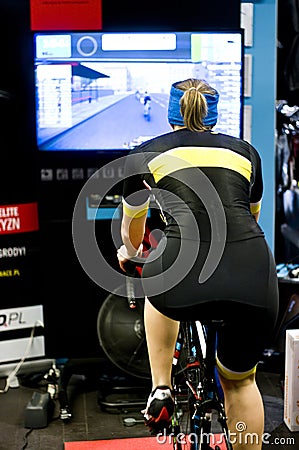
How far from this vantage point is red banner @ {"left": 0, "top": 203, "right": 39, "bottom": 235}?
4254 mm

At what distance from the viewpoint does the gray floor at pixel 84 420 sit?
146 inches

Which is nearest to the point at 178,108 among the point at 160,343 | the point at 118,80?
the point at 160,343

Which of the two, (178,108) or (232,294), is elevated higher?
(178,108)

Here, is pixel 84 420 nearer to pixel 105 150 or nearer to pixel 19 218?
pixel 19 218

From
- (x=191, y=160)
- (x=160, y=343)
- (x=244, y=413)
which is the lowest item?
(x=244, y=413)

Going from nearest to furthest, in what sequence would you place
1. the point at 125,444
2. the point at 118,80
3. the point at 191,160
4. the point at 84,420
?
the point at 191,160, the point at 125,444, the point at 84,420, the point at 118,80

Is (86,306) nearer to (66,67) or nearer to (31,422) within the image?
(31,422)

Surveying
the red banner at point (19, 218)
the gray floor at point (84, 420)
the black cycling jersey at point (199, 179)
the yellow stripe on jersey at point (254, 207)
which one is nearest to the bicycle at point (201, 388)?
the black cycling jersey at point (199, 179)

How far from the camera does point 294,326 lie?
427 centimetres

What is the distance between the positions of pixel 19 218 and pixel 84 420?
1.11m

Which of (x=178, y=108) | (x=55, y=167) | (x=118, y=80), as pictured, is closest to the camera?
(x=178, y=108)

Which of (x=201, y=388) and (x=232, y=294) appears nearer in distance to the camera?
(x=232, y=294)

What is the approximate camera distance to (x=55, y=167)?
4199mm

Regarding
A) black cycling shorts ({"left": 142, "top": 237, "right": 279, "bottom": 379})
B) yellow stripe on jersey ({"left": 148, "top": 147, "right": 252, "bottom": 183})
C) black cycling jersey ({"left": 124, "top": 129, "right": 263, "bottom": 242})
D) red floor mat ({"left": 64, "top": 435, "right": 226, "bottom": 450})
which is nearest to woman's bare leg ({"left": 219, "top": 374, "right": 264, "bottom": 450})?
A: black cycling shorts ({"left": 142, "top": 237, "right": 279, "bottom": 379})
